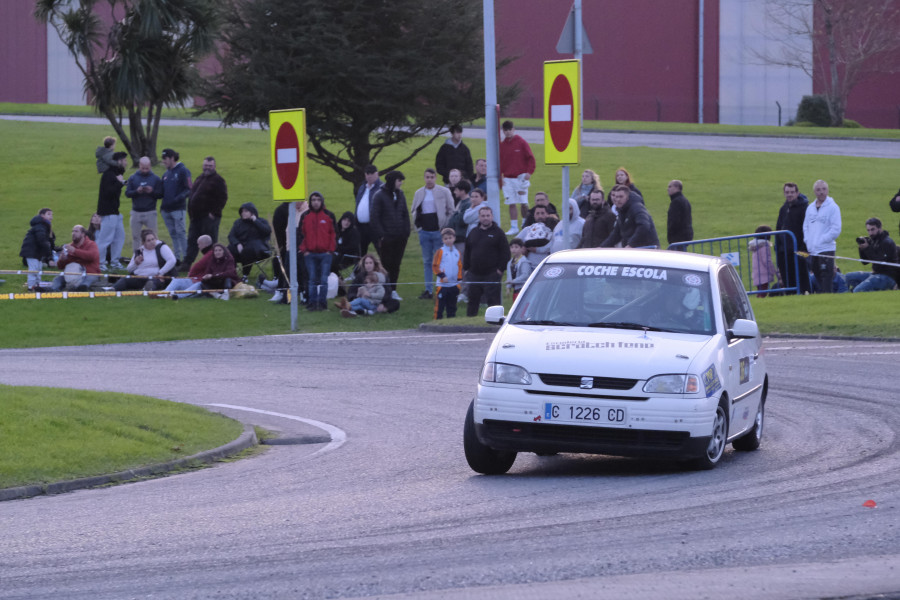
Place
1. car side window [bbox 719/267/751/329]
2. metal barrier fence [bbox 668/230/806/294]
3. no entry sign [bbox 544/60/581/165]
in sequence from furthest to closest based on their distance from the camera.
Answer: metal barrier fence [bbox 668/230/806/294] → no entry sign [bbox 544/60/581/165] → car side window [bbox 719/267/751/329]

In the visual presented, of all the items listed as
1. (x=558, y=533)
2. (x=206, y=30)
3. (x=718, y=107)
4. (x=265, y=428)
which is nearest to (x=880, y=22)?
(x=718, y=107)

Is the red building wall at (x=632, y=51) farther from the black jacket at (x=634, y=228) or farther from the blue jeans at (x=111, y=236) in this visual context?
the black jacket at (x=634, y=228)

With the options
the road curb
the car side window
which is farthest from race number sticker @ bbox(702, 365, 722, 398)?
the road curb

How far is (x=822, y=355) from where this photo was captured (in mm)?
16219

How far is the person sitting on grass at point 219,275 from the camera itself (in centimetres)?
2400

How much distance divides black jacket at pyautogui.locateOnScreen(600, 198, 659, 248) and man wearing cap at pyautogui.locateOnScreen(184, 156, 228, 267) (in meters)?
8.76

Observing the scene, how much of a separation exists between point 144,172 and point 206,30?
12429 mm

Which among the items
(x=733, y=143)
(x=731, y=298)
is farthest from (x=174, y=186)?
(x=733, y=143)

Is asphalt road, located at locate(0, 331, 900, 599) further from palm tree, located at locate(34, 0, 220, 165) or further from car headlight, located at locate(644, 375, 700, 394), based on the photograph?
palm tree, located at locate(34, 0, 220, 165)

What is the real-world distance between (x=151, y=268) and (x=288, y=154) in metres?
6.15

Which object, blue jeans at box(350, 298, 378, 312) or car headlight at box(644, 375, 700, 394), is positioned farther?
blue jeans at box(350, 298, 378, 312)

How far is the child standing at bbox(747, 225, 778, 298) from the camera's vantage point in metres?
21.7

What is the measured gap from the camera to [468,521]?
771 cm

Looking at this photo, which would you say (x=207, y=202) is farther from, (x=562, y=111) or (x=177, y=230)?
(x=562, y=111)
